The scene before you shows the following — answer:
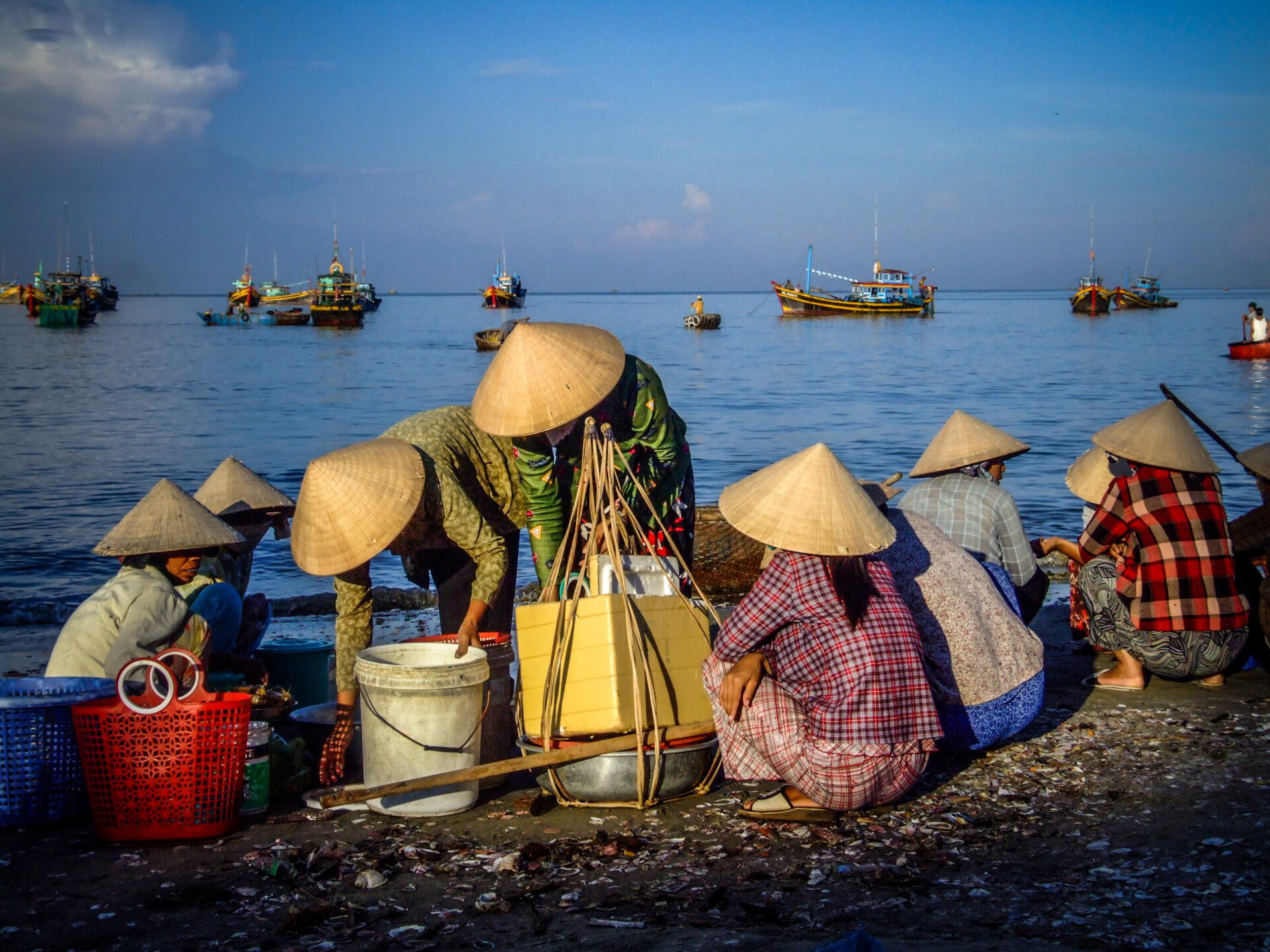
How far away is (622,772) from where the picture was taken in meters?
3.49

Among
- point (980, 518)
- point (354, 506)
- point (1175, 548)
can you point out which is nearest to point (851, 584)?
point (980, 518)

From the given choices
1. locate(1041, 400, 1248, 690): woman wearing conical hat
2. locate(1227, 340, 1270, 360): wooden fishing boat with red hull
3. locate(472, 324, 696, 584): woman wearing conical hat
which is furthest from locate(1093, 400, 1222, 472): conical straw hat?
locate(1227, 340, 1270, 360): wooden fishing boat with red hull

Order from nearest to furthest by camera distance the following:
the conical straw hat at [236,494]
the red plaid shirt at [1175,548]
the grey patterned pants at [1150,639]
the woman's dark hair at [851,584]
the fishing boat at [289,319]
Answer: the woman's dark hair at [851,584] < the red plaid shirt at [1175,548] < the grey patterned pants at [1150,639] < the conical straw hat at [236,494] < the fishing boat at [289,319]

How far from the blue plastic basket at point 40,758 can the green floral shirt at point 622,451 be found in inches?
58.2

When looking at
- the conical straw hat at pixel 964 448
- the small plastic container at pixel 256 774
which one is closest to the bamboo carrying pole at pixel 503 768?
the small plastic container at pixel 256 774

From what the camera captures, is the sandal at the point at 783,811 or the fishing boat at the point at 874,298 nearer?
the sandal at the point at 783,811

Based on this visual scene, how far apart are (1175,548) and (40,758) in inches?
158

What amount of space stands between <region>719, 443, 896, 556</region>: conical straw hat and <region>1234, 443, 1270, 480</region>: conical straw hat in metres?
2.39

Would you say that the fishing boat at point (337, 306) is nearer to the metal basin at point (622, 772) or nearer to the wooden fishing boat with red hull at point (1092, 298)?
the wooden fishing boat with red hull at point (1092, 298)

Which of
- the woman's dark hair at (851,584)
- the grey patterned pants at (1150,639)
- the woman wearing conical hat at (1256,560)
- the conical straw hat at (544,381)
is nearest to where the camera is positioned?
the woman's dark hair at (851,584)

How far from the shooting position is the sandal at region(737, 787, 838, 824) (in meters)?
3.37

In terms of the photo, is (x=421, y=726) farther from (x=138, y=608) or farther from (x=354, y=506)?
(x=138, y=608)

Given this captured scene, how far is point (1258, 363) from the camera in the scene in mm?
36000

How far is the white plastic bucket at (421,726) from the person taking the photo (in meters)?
3.50
